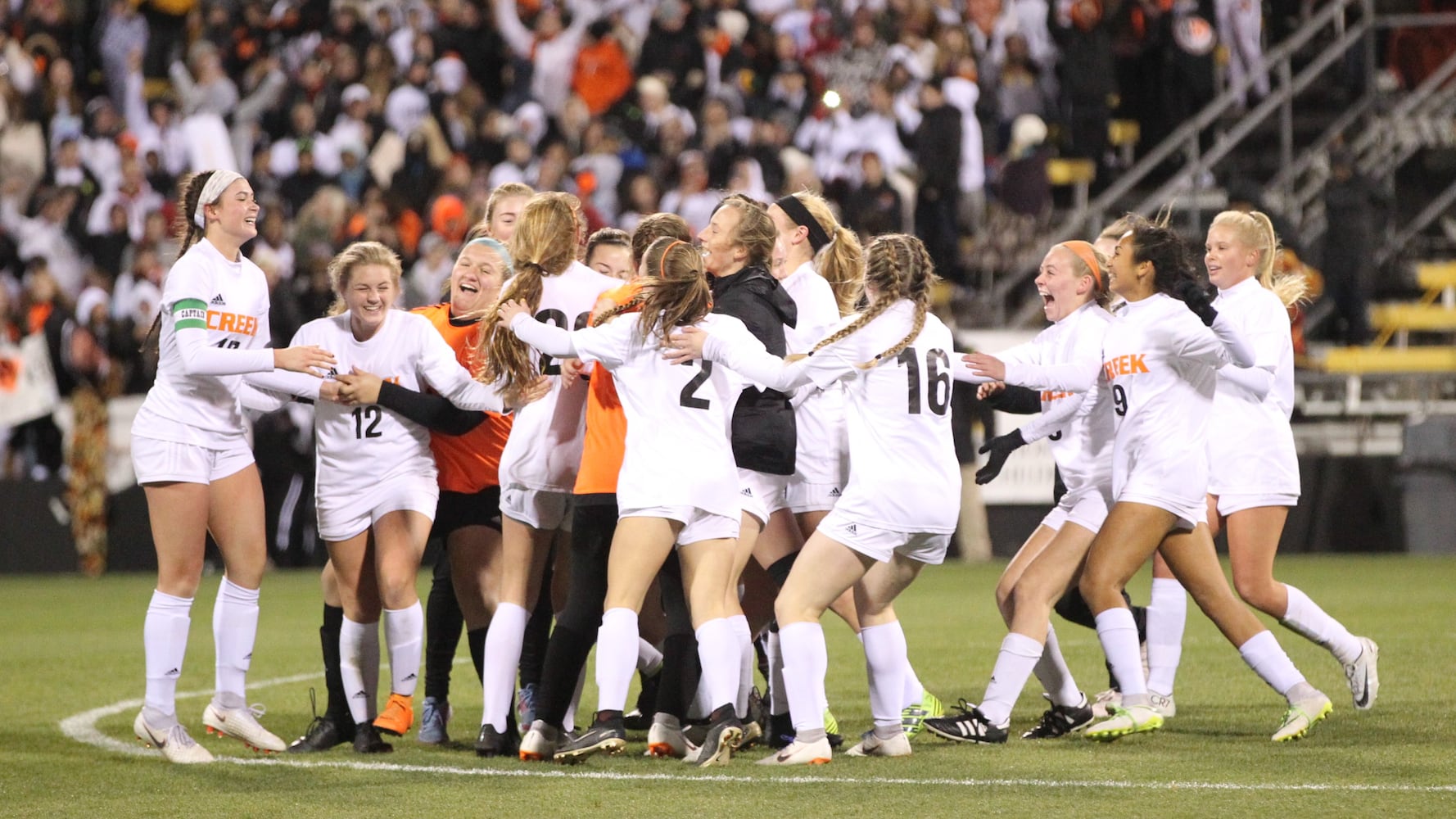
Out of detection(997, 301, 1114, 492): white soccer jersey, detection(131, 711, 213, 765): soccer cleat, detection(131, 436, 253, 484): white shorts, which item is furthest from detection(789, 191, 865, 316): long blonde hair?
detection(131, 711, 213, 765): soccer cleat

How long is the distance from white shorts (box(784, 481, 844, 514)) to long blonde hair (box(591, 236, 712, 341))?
1.00m

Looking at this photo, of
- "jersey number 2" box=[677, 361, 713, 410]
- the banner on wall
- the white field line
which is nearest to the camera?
the white field line

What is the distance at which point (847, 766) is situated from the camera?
6535 millimetres

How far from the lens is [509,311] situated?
673 cm

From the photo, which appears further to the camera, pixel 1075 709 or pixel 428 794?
pixel 1075 709

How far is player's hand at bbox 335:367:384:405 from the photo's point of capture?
22.8ft

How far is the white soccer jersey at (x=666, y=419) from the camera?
21.0 ft

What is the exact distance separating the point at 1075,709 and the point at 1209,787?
1353mm

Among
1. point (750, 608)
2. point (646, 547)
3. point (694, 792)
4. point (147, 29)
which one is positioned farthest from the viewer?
point (147, 29)

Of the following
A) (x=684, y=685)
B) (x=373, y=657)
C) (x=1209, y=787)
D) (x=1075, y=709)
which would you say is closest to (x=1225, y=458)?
(x=1075, y=709)

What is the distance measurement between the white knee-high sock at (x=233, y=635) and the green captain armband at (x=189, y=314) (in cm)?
97

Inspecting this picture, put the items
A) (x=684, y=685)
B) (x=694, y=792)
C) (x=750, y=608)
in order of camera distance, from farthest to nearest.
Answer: (x=750, y=608) < (x=684, y=685) < (x=694, y=792)

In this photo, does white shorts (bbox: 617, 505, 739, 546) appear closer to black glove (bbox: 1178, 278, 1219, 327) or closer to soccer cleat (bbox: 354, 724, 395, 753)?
soccer cleat (bbox: 354, 724, 395, 753)

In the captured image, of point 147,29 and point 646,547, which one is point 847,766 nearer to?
point 646,547
